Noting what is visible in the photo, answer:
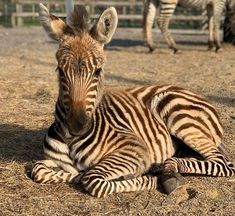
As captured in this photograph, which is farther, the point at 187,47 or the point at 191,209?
the point at 187,47

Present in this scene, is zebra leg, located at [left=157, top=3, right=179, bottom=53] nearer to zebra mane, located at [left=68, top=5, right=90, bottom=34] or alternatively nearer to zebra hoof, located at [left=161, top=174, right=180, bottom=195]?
zebra mane, located at [left=68, top=5, right=90, bottom=34]

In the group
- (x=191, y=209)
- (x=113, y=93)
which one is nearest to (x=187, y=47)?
(x=113, y=93)

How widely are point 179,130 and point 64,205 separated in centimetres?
152

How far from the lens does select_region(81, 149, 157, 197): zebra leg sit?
193 inches

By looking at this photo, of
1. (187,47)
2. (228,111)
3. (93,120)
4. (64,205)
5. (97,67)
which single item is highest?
(97,67)

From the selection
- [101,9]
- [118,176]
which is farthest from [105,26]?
[101,9]

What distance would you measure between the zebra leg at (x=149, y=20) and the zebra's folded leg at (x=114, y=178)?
12.3 meters

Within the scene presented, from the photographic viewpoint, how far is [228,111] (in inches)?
353

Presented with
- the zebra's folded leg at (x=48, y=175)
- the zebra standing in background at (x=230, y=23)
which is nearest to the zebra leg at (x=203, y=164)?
the zebra's folded leg at (x=48, y=175)

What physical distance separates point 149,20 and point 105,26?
40.6 ft

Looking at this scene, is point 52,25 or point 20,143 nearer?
point 52,25

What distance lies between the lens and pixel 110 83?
11.4m

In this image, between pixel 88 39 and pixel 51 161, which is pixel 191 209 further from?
pixel 88 39

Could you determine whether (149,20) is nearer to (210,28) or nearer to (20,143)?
(210,28)
